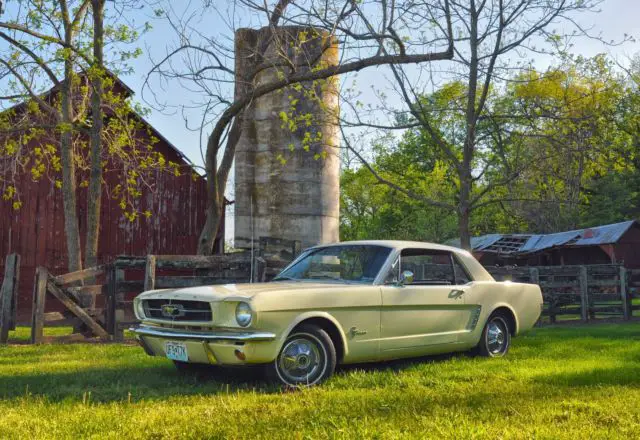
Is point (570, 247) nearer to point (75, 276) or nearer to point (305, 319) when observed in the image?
point (75, 276)

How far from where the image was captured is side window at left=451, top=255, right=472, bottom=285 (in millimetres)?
7695

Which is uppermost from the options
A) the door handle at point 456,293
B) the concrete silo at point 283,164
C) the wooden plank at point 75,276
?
the concrete silo at point 283,164

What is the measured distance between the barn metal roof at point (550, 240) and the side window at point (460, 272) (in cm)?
2225

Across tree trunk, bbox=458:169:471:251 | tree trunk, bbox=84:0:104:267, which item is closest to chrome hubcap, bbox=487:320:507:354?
tree trunk, bbox=458:169:471:251

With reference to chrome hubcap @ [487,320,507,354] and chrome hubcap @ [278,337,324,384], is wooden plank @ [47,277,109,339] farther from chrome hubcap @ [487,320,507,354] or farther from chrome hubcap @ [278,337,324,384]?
chrome hubcap @ [487,320,507,354]

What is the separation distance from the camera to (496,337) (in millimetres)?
7945

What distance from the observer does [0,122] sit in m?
14.8

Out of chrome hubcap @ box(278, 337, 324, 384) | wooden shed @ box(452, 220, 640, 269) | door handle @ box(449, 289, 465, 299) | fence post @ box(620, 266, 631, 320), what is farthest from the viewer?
Result: wooden shed @ box(452, 220, 640, 269)

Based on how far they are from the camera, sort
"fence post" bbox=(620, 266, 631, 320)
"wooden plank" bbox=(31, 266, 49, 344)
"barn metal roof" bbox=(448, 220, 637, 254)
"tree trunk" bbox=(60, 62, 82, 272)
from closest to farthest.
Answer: "wooden plank" bbox=(31, 266, 49, 344)
"tree trunk" bbox=(60, 62, 82, 272)
"fence post" bbox=(620, 266, 631, 320)
"barn metal roof" bbox=(448, 220, 637, 254)

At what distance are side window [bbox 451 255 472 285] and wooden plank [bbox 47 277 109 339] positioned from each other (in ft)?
19.4

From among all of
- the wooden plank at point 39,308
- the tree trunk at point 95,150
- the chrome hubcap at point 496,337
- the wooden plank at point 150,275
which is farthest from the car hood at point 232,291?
the tree trunk at point 95,150

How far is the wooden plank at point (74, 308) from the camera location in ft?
33.8

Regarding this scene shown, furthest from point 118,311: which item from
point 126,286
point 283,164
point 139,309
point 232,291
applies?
point 283,164

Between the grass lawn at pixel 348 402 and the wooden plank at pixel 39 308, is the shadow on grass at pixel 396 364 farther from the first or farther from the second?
the wooden plank at pixel 39 308
